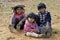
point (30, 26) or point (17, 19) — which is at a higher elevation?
point (17, 19)

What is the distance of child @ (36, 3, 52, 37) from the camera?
558 cm

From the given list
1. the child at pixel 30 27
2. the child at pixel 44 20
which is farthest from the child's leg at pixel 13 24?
the child at pixel 44 20

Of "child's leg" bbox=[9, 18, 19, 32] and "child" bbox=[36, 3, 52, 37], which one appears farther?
"child's leg" bbox=[9, 18, 19, 32]

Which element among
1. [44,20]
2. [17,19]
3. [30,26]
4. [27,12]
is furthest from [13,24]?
[27,12]

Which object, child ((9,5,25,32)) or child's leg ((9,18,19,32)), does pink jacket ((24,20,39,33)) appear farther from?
child's leg ((9,18,19,32))

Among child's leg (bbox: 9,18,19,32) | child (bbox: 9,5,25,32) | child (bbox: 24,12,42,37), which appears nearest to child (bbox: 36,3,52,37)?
child (bbox: 24,12,42,37)

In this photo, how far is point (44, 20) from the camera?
5.86m

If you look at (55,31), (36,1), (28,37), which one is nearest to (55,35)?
A: (55,31)

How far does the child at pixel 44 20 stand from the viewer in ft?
18.3

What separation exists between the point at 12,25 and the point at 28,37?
0.67m

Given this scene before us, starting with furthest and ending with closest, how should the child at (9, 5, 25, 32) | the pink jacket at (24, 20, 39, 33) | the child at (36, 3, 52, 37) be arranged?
the child at (9, 5, 25, 32) < the pink jacket at (24, 20, 39, 33) < the child at (36, 3, 52, 37)

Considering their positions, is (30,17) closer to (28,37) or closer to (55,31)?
(28,37)

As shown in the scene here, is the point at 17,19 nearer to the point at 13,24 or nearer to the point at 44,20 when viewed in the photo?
the point at 13,24

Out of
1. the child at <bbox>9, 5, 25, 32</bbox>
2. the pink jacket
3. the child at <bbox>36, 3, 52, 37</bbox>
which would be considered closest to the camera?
the child at <bbox>36, 3, 52, 37</bbox>
